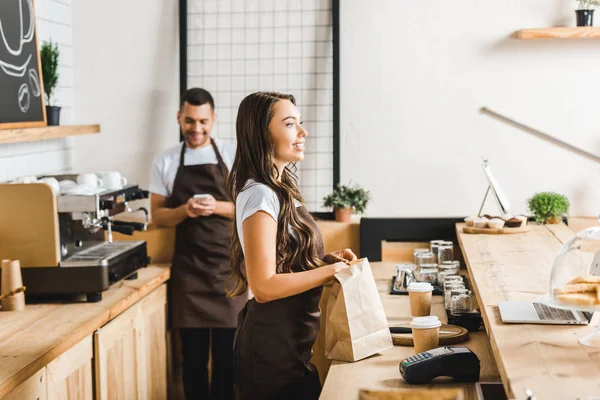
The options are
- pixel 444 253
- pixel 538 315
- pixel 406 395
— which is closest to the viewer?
pixel 406 395

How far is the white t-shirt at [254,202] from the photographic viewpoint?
2.36 metres

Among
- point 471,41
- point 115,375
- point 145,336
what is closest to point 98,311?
point 115,375

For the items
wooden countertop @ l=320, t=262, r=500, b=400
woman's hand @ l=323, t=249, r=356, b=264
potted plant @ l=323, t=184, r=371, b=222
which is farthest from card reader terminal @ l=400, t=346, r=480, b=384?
potted plant @ l=323, t=184, r=371, b=222

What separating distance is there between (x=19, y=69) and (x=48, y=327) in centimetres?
127

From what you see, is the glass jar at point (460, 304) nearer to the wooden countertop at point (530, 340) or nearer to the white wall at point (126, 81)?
the wooden countertop at point (530, 340)

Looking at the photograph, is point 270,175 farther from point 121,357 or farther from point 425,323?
point 121,357

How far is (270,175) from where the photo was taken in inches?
95.8

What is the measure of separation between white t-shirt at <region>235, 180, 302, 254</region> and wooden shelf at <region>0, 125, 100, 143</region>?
138cm

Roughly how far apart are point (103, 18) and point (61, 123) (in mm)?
607

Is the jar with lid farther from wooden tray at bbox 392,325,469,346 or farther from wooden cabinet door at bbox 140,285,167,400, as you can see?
wooden cabinet door at bbox 140,285,167,400

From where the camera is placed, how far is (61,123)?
4.45m

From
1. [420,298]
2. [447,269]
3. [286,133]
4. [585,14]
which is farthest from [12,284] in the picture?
[585,14]

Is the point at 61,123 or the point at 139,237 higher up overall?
the point at 61,123

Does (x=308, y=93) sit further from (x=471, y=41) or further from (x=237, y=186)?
(x=237, y=186)
